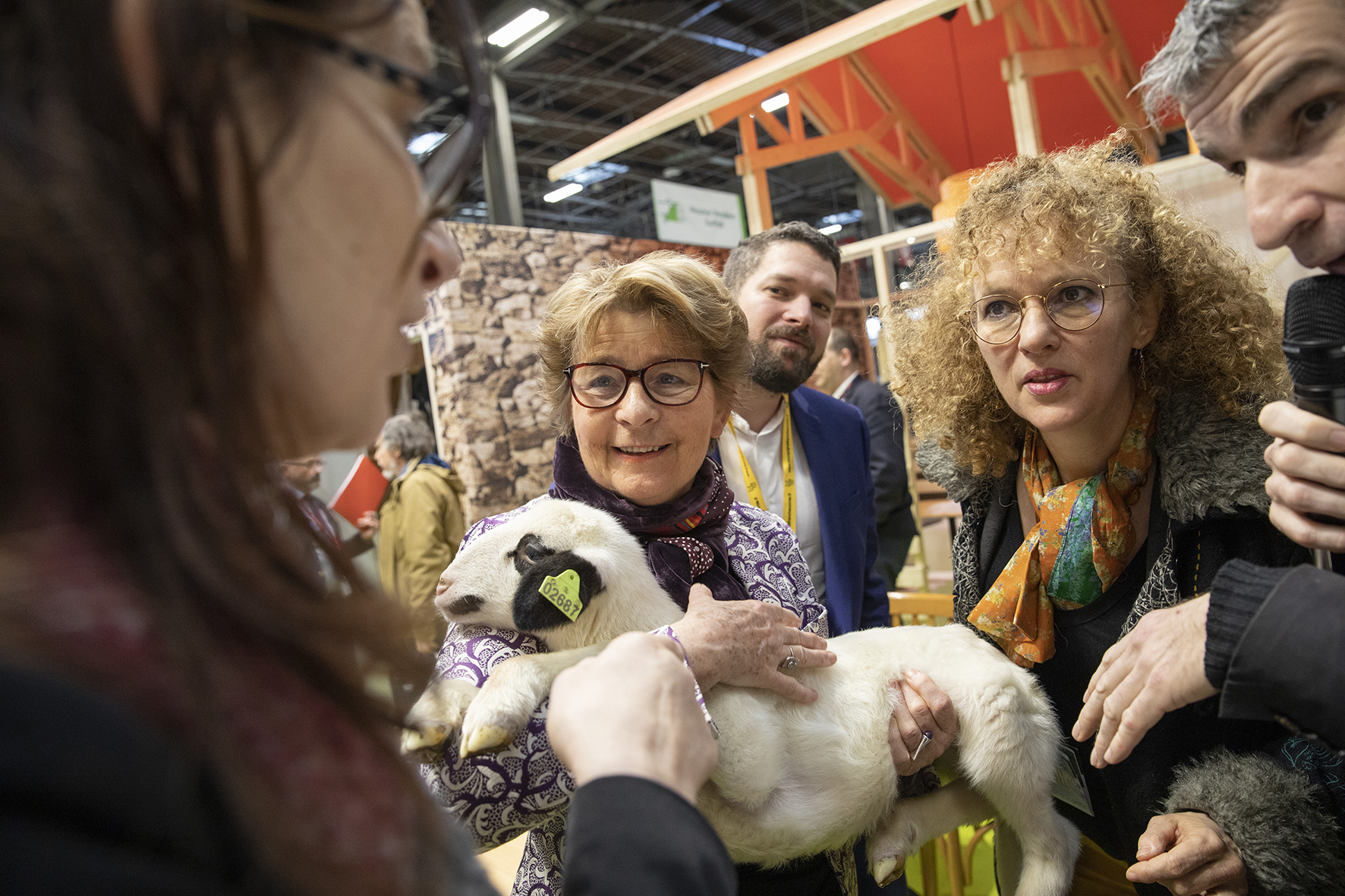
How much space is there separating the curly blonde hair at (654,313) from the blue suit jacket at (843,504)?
86 centimetres

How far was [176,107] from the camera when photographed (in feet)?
1.61

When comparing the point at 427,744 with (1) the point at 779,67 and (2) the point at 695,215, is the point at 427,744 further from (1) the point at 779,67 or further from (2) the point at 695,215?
(2) the point at 695,215

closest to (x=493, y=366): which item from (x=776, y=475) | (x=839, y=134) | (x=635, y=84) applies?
(x=839, y=134)

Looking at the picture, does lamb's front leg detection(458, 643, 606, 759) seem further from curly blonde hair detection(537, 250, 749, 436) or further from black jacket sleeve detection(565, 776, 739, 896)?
curly blonde hair detection(537, 250, 749, 436)

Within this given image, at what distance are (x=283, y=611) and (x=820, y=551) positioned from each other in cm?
239

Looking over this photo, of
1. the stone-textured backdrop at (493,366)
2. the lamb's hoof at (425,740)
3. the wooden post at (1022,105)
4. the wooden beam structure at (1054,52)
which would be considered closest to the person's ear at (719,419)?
the lamb's hoof at (425,740)

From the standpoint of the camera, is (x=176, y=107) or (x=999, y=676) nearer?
(x=176, y=107)

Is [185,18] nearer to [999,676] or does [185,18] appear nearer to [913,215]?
[999,676]

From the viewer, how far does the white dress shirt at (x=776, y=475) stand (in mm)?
2723

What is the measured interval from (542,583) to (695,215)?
7134 mm

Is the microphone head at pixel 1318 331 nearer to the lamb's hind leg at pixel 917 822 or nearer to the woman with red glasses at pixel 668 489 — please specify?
the woman with red glasses at pixel 668 489

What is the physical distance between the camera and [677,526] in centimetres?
162

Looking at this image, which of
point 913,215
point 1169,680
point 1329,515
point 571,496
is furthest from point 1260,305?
point 913,215

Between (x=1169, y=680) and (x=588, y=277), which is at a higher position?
(x=588, y=277)
